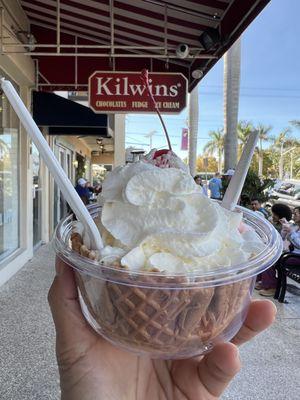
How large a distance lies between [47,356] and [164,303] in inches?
113

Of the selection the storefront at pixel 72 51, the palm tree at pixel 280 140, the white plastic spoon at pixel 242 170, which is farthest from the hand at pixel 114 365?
the palm tree at pixel 280 140

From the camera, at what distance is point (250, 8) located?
3.69 metres

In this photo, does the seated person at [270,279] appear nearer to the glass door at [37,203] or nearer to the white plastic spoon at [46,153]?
the glass door at [37,203]

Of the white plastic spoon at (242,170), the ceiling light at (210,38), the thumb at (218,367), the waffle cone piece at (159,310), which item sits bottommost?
the thumb at (218,367)

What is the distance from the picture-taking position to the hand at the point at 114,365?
122 cm

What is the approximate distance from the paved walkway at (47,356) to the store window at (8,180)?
Result: 111 cm

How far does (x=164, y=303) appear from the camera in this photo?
1.01 m

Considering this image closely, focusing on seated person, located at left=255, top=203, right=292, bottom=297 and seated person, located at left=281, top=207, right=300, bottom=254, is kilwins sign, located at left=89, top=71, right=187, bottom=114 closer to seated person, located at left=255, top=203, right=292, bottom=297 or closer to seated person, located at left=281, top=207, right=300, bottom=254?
seated person, located at left=281, top=207, right=300, bottom=254

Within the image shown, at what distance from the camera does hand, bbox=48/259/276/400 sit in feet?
4.01

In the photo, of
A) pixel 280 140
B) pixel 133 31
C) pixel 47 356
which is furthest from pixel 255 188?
pixel 280 140

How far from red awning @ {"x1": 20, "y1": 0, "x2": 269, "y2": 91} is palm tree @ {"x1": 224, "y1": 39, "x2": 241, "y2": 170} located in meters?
4.91

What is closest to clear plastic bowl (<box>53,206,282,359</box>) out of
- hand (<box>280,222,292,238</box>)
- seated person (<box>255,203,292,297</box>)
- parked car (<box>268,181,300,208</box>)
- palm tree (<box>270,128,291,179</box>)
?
seated person (<box>255,203,292,297</box>)

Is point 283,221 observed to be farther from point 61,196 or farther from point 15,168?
point 61,196

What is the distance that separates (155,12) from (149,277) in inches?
173
